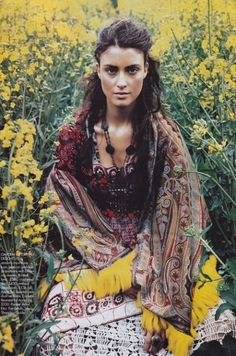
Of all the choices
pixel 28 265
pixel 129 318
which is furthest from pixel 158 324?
pixel 28 265

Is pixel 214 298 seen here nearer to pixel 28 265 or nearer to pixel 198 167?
pixel 198 167

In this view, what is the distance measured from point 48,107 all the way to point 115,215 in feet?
2.51

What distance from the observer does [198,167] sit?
2.39 m

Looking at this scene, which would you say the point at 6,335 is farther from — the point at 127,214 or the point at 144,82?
the point at 144,82

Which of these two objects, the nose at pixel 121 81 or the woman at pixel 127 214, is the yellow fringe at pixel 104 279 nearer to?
the woman at pixel 127 214

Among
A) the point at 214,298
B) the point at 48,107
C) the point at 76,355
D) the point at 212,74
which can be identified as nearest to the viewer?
the point at 76,355

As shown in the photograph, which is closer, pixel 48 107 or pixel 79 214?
pixel 79 214

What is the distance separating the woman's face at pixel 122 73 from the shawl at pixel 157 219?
16cm

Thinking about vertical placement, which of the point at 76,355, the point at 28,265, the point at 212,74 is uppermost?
the point at 212,74

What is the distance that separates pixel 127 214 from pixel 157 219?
0.10m

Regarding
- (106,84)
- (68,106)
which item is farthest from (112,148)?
(68,106)

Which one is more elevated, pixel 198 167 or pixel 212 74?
pixel 212 74

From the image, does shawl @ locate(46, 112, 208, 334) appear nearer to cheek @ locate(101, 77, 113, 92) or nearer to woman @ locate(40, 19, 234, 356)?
woman @ locate(40, 19, 234, 356)

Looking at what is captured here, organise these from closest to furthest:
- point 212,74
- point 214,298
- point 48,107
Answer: point 214,298, point 212,74, point 48,107
